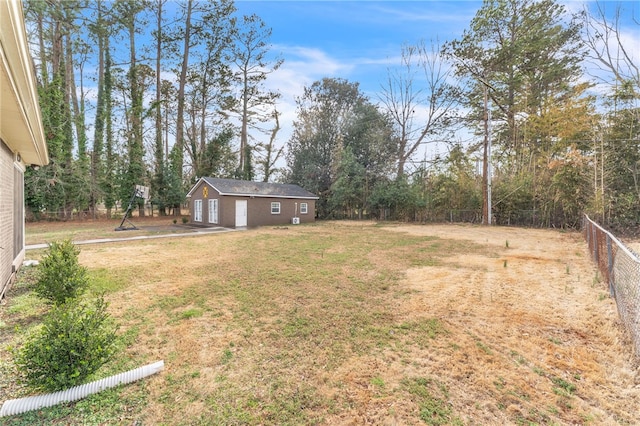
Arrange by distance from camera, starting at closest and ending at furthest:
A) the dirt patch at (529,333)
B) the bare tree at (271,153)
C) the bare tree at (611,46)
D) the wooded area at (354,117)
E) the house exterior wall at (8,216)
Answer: the dirt patch at (529,333)
the house exterior wall at (8,216)
the bare tree at (611,46)
the wooded area at (354,117)
the bare tree at (271,153)

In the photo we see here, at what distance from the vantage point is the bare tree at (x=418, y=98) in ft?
64.8

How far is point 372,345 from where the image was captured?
9.87 feet

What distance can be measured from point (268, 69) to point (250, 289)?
23192 mm

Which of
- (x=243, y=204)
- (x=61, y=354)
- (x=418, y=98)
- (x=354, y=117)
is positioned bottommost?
(x=61, y=354)

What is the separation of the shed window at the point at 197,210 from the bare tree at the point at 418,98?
14081 millimetres

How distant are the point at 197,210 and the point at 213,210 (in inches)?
77.2

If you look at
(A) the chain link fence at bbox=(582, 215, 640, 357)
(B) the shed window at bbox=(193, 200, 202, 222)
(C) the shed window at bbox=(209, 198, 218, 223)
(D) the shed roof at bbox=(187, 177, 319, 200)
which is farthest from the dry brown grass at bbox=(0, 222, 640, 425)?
(B) the shed window at bbox=(193, 200, 202, 222)

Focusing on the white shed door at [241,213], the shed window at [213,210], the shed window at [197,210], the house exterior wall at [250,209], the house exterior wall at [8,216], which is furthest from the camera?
the shed window at [197,210]

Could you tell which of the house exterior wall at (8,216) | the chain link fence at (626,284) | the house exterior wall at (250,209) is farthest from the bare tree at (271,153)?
the chain link fence at (626,284)

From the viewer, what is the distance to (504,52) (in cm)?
1641

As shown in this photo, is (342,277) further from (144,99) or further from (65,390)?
(144,99)

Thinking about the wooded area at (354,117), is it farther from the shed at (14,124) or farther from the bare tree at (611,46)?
the shed at (14,124)

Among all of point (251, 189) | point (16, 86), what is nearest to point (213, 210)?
point (251, 189)

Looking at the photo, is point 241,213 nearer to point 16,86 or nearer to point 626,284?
point 16,86
